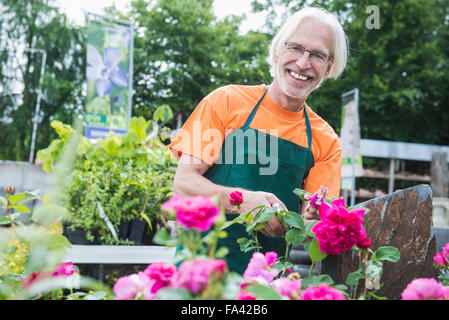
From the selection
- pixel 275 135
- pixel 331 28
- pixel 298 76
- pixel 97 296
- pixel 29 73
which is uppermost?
pixel 29 73

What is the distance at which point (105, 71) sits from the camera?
4922mm

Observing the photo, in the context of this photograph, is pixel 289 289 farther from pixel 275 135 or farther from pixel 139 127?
pixel 139 127

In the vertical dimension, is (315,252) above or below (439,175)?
below

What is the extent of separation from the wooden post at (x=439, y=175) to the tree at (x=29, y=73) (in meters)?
11.8

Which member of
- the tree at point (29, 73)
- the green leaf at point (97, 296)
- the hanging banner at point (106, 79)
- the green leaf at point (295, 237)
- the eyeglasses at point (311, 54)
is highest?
the tree at point (29, 73)

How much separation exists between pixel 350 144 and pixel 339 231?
5704 mm

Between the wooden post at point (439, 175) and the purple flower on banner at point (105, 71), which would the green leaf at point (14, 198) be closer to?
the purple flower on banner at point (105, 71)

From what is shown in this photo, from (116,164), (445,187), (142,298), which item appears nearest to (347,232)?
(142,298)

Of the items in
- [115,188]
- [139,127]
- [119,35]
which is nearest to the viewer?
[115,188]

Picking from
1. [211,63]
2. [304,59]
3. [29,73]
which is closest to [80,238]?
[304,59]

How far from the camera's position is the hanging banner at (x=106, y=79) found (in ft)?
15.8

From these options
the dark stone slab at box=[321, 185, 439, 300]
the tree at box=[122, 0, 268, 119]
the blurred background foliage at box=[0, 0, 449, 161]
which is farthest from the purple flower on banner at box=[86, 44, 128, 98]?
the tree at box=[122, 0, 268, 119]

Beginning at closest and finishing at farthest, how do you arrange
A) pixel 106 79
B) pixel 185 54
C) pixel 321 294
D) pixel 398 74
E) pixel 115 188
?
pixel 321 294, pixel 115 188, pixel 106 79, pixel 398 74, pixel 185 54

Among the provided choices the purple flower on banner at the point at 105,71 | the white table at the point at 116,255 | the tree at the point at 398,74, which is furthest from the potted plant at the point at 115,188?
the tree at the point at 398,74
